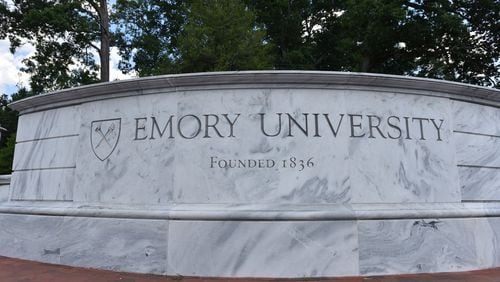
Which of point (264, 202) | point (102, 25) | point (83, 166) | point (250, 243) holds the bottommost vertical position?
point (250, 243)

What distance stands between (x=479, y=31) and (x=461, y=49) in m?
1.15

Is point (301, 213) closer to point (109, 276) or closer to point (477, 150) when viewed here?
point (109, 276)

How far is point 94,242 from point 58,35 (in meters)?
21.7

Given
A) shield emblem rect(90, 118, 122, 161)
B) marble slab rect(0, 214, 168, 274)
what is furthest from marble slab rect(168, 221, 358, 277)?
shield emblem rect(90, 118, 122, 161)

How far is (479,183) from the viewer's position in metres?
7.00

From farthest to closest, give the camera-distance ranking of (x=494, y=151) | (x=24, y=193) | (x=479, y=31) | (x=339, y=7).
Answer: (x=339, y=7)
(x=479, y=31)
(x=24, y=193)
(x=494, y=151)

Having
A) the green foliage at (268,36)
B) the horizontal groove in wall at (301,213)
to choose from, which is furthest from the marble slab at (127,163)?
the green foliage at (268,36)

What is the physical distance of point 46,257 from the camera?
23.2 ft

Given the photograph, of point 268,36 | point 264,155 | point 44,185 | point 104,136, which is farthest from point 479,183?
point 268,36

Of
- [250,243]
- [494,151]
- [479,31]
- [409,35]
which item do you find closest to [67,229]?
[250,243]

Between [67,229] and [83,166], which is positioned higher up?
[83,166]

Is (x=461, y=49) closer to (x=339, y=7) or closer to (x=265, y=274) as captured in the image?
(x=339, y=7)

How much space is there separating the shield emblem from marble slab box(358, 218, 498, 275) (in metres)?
3.90

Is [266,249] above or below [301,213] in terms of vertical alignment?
below
